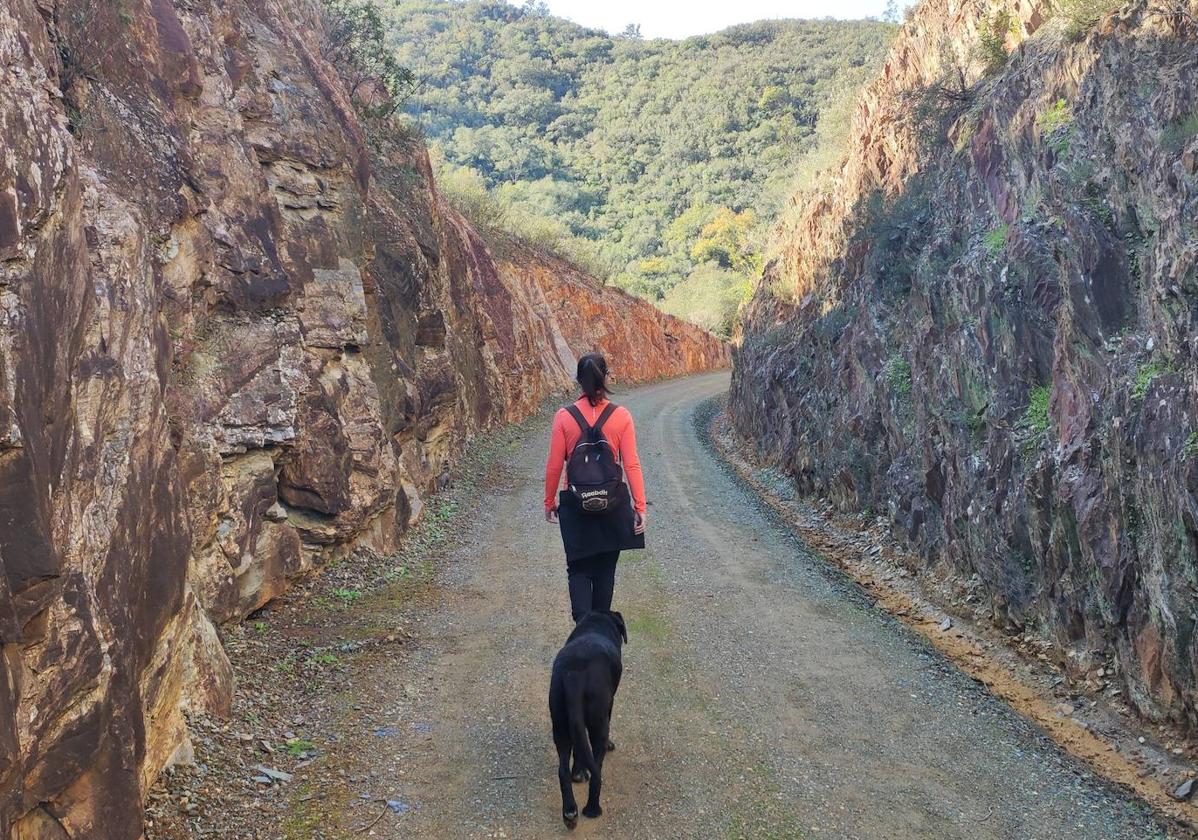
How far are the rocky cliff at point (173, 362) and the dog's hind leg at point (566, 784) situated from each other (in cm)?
192

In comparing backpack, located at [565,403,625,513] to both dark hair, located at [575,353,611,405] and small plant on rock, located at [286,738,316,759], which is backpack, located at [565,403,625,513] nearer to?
dark hair, located at [575,353,611,405]

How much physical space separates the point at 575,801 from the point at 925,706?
121 inches

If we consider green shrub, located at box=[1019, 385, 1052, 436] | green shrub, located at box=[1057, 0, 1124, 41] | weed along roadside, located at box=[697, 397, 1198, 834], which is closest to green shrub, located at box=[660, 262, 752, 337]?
weed along roadside, located at box=[697, 397, 1198, 834]

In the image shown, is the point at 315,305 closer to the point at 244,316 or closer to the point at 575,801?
the point at 244,316

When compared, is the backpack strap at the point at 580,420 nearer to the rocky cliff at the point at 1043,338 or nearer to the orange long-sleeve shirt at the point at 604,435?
the orange long-sleeve shirt at the point at 604,435

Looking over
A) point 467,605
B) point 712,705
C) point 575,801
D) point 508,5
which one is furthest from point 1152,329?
point 508,5

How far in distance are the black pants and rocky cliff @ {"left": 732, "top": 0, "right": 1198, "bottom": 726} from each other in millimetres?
3472

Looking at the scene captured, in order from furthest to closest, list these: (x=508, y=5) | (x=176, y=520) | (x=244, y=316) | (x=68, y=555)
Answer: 1. (x=508, y=5)
2. (x=244, y=316)
3. (x=176, y=520)
4. (x=68, y=555)

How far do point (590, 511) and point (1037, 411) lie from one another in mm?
4668

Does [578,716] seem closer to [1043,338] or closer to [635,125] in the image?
[1043,338]

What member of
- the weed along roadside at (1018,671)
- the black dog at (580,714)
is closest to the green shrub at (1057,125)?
the weed along roadside at (1018,671)

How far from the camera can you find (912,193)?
12875mm

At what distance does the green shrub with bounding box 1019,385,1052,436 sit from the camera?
782cm

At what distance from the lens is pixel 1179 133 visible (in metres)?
6.86
